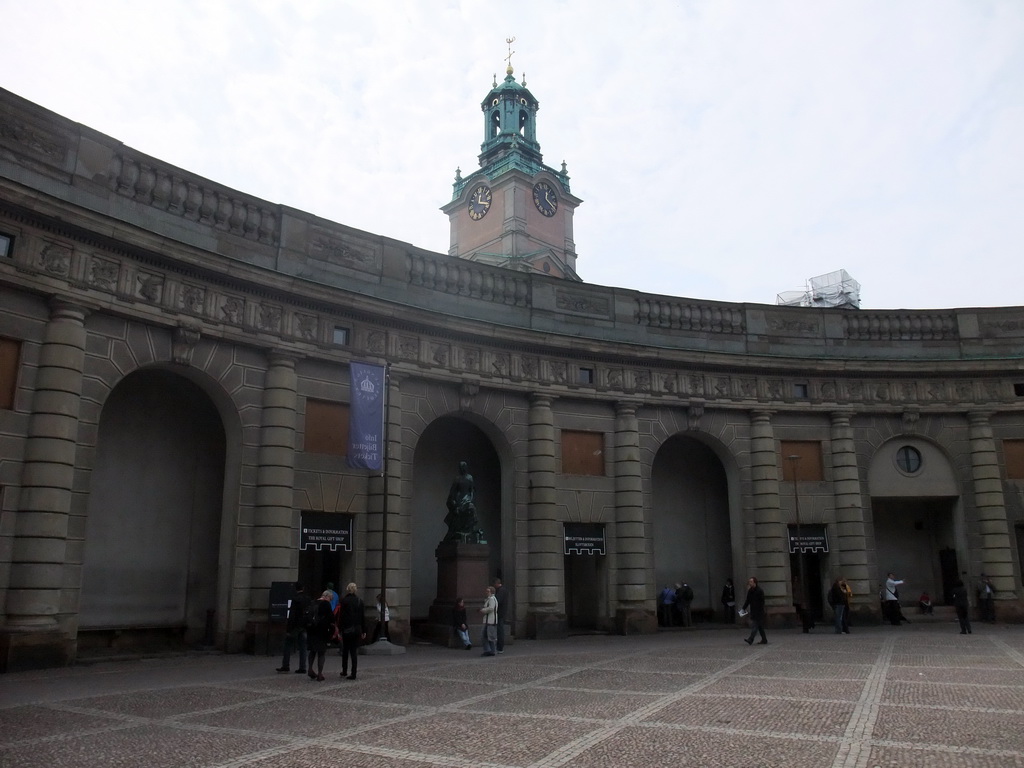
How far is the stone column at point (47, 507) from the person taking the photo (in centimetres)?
1644

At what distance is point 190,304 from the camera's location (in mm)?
20188

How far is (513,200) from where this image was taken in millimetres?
69125

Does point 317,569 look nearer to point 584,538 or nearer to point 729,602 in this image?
point 584,538

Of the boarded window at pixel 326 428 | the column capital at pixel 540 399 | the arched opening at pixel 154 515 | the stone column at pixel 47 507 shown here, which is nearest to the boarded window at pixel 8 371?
the stone column at pixel 47 507

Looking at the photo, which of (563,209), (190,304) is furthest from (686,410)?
(563,209)

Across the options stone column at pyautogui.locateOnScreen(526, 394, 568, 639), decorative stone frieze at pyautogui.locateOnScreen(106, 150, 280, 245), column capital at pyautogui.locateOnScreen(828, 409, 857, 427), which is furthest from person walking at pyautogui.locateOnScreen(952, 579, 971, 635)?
decorative stone frieze at pyautogui.locateOnScreen(106, 150, 280, 245)

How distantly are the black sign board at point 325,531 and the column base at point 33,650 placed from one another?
19.3ft

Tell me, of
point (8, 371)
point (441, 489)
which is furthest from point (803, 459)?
point (8, 371)

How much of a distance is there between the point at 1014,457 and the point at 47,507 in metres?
30.5

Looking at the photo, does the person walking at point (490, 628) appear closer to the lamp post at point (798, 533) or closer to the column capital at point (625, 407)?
the column capital at point (625, 407)

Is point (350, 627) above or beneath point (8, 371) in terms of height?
beneath

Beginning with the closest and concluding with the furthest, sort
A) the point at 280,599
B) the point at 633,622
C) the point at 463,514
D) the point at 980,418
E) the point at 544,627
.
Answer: the point at 280,599
the point at 463,514
the point at 544,627
the point at 633,622
the point at 980,418

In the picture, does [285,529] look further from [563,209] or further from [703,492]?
[563,209]

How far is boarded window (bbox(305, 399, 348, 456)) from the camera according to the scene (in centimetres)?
2234
